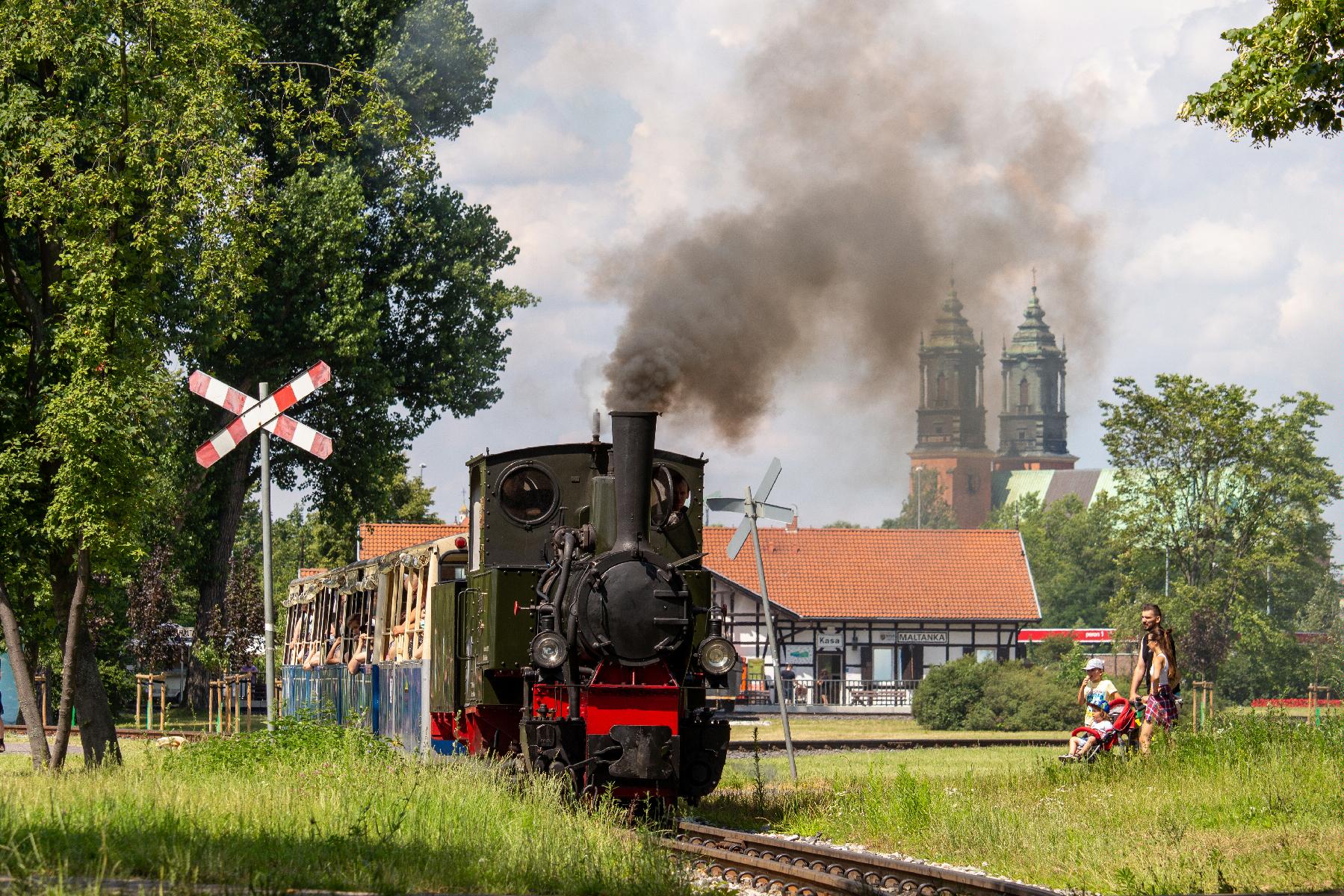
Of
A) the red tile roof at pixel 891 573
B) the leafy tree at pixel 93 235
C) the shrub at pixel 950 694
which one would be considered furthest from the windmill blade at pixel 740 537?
the red tile roof at pixel 891 573

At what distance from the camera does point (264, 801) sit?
11.4m

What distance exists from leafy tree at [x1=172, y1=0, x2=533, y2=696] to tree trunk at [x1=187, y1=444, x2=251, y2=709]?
0.15 ft

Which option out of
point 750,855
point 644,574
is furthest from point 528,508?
point 750,855

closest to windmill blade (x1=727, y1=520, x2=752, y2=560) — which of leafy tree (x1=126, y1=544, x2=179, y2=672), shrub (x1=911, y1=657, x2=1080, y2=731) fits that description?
shrub (x1=911, y1=657, x2=1080, y2=731)

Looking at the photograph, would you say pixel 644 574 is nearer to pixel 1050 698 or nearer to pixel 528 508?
pixel 528 508

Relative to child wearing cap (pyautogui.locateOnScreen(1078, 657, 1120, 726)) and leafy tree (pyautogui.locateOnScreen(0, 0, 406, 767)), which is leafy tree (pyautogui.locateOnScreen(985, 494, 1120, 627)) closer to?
child wearing cap (pyautogui.locateOnScreen(1078, 657, 1120, 726))

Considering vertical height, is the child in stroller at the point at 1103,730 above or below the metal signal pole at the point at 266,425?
below

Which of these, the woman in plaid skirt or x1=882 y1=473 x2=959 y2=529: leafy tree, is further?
x1=882 y1=473 x2=959 y2=529: leafy tree

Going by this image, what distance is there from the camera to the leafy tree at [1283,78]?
13875 mm

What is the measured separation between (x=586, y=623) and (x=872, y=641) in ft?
159

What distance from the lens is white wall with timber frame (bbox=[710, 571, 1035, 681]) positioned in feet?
198

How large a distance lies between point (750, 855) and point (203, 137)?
1086 cm

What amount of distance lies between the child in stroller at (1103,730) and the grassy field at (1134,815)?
1.32 ft

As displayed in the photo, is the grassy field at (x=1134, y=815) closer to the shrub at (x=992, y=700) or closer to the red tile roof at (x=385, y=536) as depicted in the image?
the shrub at (x=992, y=700)
